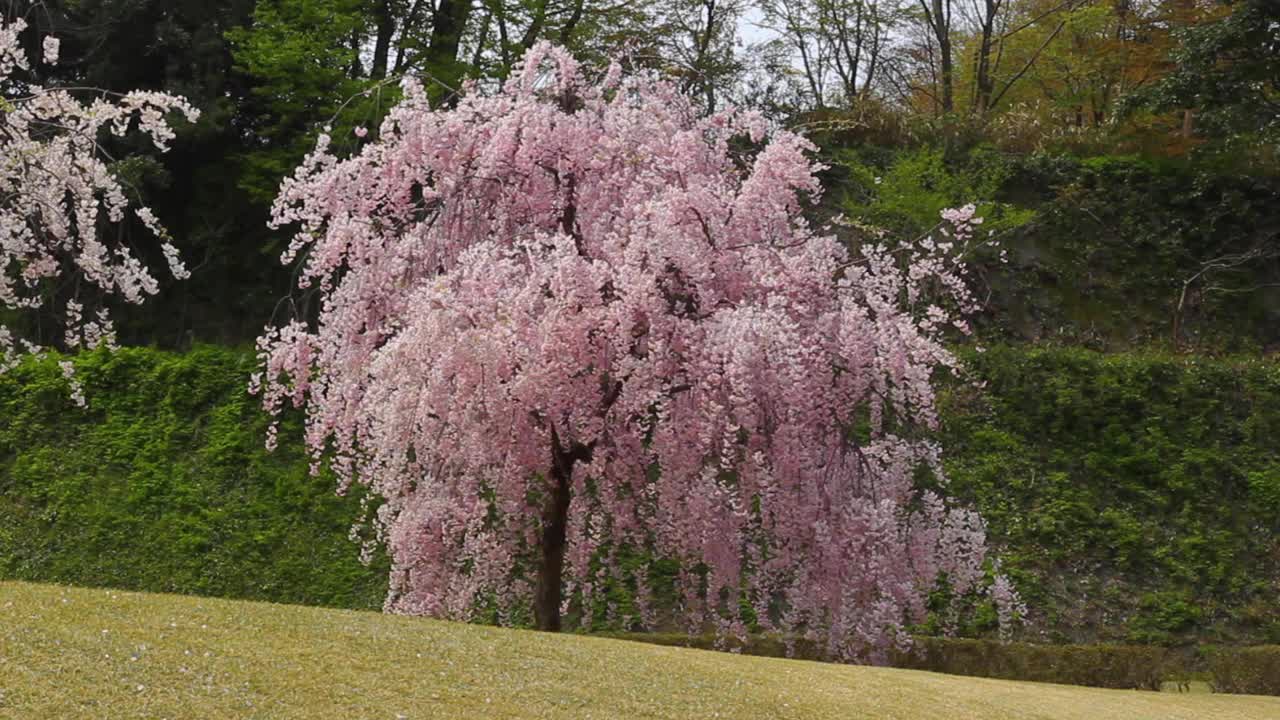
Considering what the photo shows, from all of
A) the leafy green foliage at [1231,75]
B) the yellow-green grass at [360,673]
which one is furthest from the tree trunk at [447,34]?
the yellow-green grass at [360,673]

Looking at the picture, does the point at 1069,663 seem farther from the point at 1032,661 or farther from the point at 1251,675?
the point at 1251,675

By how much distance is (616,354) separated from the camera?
28.0ft

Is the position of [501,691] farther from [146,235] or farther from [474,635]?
[146,235]

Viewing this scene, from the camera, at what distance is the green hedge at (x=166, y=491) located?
14922 mm

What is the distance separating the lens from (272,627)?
22.2 feet

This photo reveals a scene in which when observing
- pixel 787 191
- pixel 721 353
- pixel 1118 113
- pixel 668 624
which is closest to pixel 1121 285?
pixel 1118 113

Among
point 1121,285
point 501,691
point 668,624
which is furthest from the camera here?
point 1121,285

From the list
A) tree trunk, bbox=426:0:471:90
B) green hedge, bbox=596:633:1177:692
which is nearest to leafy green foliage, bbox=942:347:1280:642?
green hedge, bbox=596:633:1177:692

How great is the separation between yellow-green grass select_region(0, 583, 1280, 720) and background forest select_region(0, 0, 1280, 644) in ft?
13.5

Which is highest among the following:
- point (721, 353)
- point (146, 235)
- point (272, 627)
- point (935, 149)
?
point (935, 149)

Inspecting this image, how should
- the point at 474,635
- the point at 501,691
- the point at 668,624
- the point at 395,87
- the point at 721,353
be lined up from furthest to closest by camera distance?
the point at 395,87, the point at 668,624, the point at 721,353, the point at 474,635, the point at 501,691

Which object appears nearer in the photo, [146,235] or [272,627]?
[272,627]

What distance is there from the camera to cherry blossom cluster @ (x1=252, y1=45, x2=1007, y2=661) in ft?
27.6

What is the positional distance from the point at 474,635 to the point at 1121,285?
1664cm
